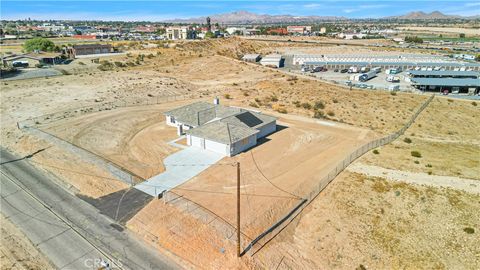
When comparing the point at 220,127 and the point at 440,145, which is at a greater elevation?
the point at 220,127

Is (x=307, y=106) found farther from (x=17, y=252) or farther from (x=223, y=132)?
(x=17, y=252)

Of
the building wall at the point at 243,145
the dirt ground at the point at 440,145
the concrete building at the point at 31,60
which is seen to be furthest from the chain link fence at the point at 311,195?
the concrete building at the point at 31,60

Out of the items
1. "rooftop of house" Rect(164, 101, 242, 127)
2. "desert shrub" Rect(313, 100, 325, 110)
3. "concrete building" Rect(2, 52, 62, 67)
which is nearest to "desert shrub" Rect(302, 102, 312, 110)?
"desert shrub" Rect(313, 100, 325, 110)

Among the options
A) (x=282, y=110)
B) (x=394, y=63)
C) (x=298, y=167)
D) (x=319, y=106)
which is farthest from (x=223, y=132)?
(x=394, y=63)

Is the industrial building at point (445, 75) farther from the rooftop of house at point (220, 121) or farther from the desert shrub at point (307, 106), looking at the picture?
the rooftop of house at point (220, 121)

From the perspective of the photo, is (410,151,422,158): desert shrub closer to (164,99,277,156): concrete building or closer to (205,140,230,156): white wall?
(164,99,277,156): concrete building
